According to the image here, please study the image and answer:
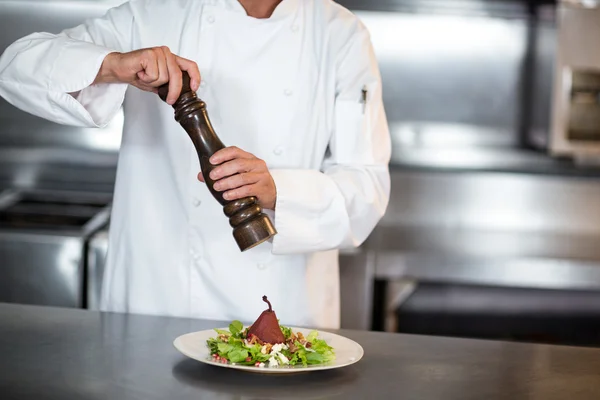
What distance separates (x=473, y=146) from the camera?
3.33 m

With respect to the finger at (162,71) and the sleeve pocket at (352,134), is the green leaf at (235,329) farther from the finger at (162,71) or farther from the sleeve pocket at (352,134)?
the sleeve pocket at (352,134)

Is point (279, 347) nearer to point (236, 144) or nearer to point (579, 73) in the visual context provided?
point (236, 144)

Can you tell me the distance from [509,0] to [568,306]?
41.6 inches

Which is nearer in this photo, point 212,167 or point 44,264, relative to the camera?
point 212,167

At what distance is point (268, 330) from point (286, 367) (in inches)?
3.0

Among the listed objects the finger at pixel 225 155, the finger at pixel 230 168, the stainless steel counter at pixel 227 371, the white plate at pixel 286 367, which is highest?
the finger at pixel 225 155

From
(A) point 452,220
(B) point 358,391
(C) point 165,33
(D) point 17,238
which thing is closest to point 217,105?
(C) point 165,33

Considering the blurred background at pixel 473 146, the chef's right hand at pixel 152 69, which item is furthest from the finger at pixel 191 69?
the blurred background at pixel 473 146

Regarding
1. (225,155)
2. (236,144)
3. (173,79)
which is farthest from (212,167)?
(236,144)

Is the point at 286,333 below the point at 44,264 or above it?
above

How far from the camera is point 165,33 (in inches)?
73.3

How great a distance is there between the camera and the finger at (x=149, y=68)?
1499 millimetres

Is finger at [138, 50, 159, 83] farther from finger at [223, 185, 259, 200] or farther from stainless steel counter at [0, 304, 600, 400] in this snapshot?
stainless steel counter at [0, 304, 600, 400]

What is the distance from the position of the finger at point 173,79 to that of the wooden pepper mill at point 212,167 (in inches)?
1.8
